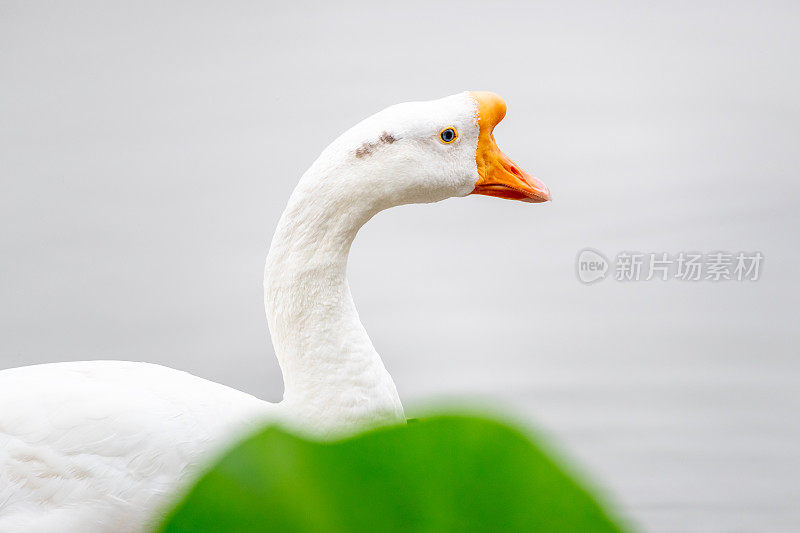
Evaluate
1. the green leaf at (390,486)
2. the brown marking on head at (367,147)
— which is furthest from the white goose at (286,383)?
the green leaf at (390,486)

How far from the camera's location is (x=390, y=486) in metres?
0.20

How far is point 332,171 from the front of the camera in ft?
3.60

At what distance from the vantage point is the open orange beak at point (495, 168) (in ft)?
3.88

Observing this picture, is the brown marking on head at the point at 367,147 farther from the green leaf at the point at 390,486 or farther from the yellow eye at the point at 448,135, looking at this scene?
the green leaf at the point at 390,486

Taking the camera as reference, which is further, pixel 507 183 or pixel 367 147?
pixel 507 183

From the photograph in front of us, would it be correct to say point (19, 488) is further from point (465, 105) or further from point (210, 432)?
point (465, 105)

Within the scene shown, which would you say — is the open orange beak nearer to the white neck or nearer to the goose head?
the goose head

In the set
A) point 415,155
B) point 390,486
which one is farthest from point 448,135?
point 390,486

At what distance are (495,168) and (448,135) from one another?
0.11m

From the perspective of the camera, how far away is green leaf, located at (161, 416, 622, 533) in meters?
0.20

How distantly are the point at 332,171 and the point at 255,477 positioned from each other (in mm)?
911

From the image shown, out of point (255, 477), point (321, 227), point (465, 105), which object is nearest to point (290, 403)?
point (321, 227)

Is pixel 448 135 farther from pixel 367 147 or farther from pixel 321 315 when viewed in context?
pixel 321 315

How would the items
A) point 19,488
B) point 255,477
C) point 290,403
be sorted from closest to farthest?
point 255,477 < point 19,488 < point 290,403
